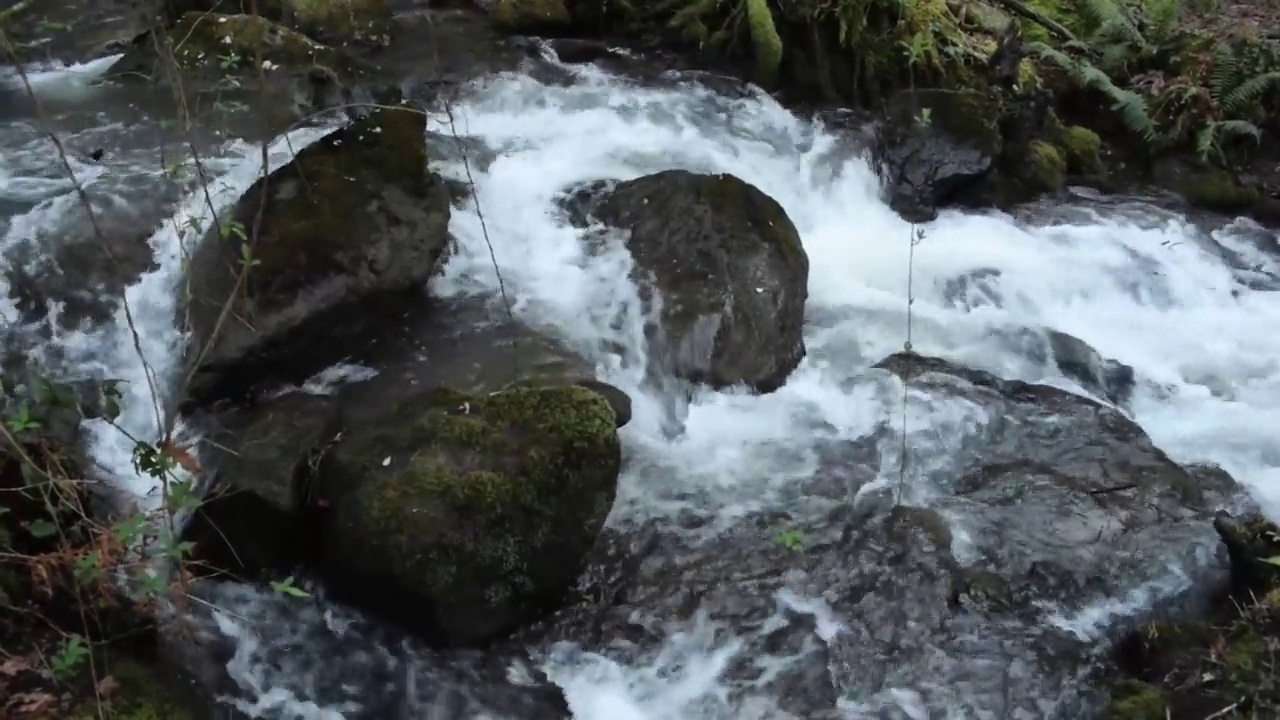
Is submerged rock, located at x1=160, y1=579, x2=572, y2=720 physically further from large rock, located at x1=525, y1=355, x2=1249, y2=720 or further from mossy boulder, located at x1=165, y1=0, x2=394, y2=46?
mossy boulder, located at x1=165, y1=0, x2=394, y2=46

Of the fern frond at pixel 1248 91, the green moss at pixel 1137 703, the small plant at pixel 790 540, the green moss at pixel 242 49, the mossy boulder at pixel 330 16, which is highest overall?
the green moss at pixel 242 49

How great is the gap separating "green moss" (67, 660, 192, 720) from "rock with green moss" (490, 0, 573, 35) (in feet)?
23.2

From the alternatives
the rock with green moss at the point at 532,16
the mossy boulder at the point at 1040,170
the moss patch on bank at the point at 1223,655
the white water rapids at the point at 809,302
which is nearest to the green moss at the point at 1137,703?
the moss patch on bank at the point at 1223,655

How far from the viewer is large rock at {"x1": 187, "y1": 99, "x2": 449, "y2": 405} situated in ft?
17.2

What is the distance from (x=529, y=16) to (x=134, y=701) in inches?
289

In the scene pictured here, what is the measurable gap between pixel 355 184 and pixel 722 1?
4.56 meters

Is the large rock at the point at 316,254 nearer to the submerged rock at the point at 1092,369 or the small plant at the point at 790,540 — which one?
the small plant at the point at 790,540

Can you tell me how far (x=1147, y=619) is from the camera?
15.5 ft

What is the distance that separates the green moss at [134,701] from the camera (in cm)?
355

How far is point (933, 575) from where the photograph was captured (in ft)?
16.1

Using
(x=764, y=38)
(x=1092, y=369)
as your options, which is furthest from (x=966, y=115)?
(x=1092, y=369)

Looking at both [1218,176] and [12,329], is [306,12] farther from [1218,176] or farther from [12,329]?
[1218,176]

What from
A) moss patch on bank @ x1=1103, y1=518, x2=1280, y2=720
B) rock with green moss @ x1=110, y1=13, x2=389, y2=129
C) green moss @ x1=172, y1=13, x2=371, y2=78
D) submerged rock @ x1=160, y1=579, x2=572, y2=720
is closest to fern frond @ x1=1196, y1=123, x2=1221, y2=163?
moss patch on bank @ x1=1103, y1=518, x2=1280, y2=720

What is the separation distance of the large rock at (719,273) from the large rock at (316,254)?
4.48ft
